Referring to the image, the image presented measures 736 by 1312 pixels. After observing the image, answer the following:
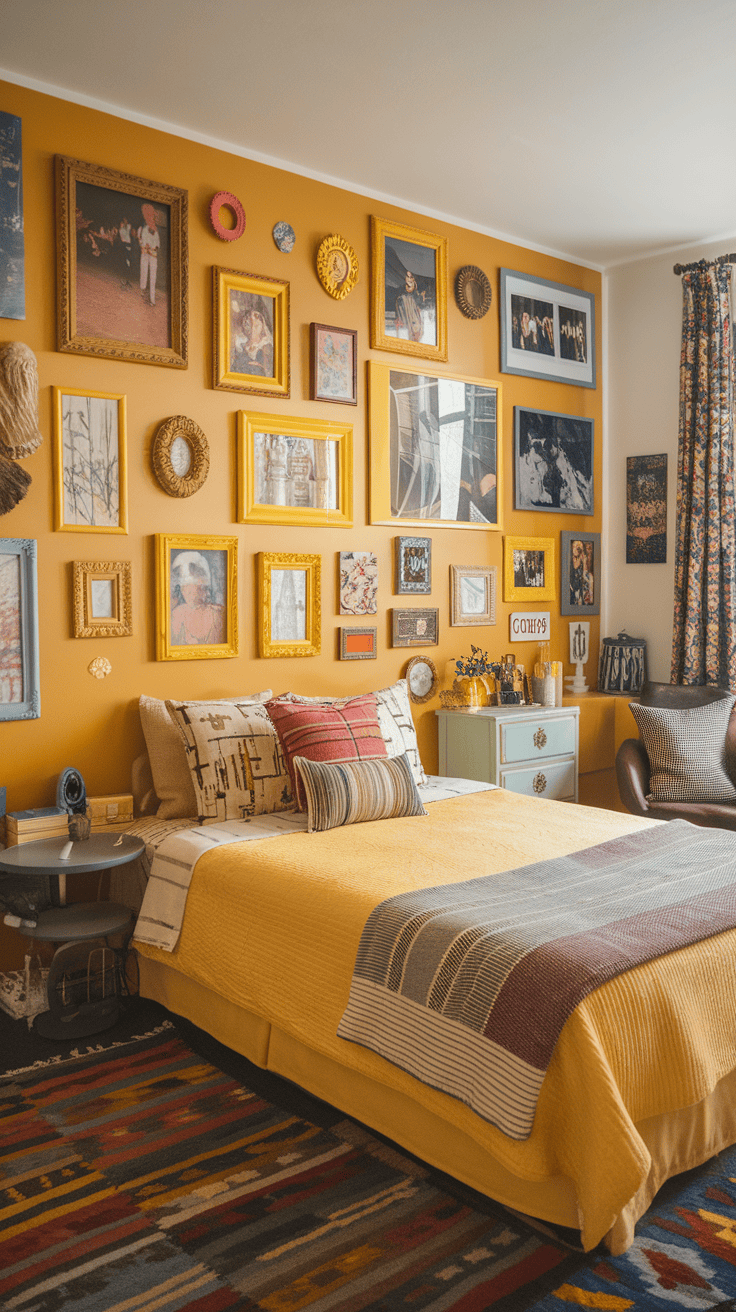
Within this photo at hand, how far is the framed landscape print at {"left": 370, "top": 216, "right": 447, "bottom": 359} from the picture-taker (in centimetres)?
447

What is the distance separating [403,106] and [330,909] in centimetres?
292

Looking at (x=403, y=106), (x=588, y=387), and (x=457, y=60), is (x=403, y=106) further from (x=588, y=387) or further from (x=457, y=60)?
(x=588, y=387)

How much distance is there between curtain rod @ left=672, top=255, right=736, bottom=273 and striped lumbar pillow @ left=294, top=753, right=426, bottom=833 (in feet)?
10.7

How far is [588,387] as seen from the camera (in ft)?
18.1

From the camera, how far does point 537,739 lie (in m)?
4.62

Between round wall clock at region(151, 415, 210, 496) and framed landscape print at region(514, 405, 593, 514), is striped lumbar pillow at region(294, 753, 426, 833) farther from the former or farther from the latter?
framed landscape print at region(514, 405, 593, 514)

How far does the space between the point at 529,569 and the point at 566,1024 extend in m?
3.54

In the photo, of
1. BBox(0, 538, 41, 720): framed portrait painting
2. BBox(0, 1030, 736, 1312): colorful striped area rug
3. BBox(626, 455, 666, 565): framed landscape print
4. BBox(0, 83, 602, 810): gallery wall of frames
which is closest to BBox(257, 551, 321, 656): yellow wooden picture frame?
BBox(0, 83, 602, 810): gallery wall of frames

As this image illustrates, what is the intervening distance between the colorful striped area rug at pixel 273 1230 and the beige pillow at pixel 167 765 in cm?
112

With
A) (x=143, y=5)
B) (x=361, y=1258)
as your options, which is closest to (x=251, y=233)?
(x=143, y=5)

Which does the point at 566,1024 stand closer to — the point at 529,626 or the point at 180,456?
the point at 180,456

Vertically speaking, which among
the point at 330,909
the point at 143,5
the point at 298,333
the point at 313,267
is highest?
the point at 143,5

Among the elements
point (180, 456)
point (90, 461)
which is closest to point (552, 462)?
point (180, 456)

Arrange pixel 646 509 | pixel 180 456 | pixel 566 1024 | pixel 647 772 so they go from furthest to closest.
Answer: pixel 646 509 < pixel 647 772 < pixel 180 456 < pixel 566 1024
